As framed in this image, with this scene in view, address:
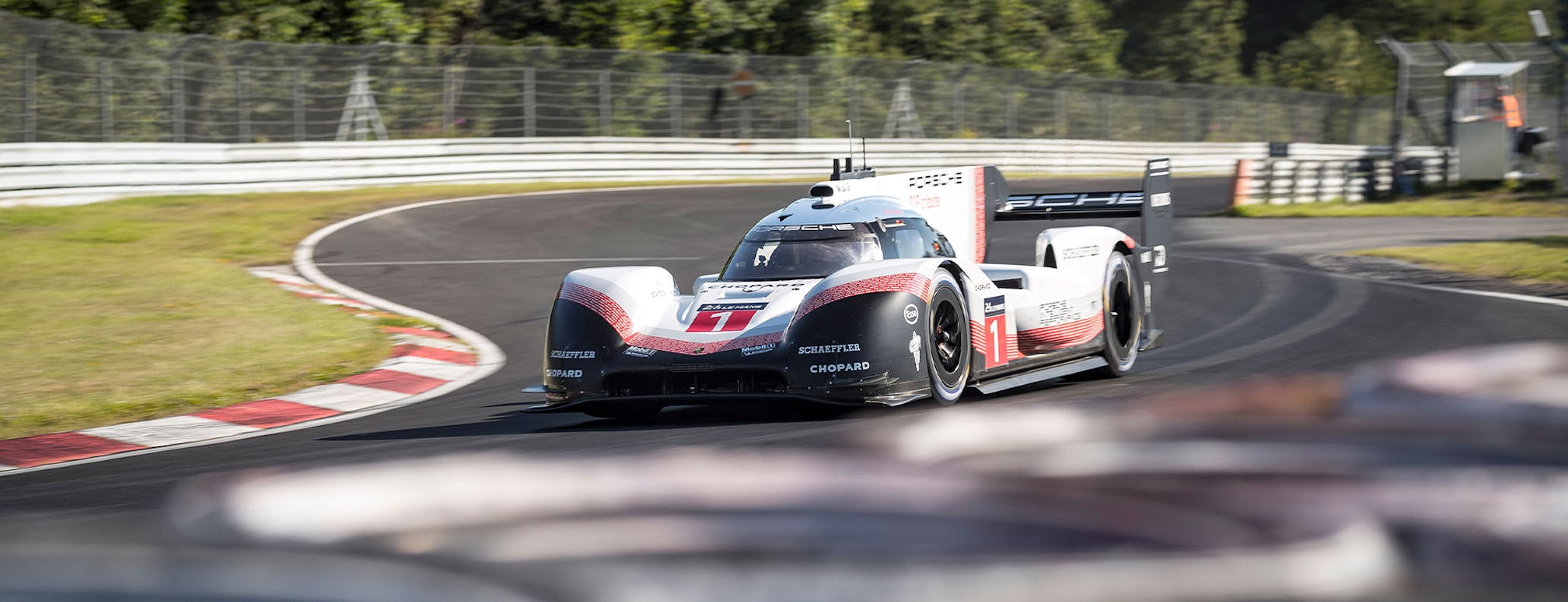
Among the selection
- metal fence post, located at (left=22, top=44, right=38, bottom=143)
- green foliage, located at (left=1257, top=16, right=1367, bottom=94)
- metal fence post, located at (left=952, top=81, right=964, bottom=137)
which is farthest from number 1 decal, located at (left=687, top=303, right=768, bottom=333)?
green foliage, located at (left=1257, top=16, right=1367, bottom=94)

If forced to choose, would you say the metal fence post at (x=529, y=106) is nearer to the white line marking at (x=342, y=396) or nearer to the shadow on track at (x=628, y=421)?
the white line marking at (x=342, y=396)

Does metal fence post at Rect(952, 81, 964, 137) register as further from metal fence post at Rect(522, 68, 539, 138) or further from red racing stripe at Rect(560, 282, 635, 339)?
red racing stripe at Rect(560, 282, 635, 339)

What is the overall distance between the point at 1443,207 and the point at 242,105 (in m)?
20.3

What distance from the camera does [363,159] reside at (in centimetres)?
2298

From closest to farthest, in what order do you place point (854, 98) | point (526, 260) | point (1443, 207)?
point (526, 260) < point (1443, 207) < point (854, 98)

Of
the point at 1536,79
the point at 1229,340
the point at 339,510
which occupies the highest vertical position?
the point at 1536,79

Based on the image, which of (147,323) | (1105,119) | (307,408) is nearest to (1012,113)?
(1105,119)

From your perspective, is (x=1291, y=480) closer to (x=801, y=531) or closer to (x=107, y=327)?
(x=801, y=531)

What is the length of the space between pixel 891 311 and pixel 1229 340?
4.27m

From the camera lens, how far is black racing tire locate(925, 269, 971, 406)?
6844 mm

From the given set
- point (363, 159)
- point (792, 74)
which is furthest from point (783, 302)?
point (792, 74)

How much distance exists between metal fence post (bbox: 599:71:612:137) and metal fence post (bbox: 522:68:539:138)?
48.2 inches

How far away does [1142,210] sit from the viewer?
9836 millimetres

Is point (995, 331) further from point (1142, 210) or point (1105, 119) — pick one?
point (1105, 119)
